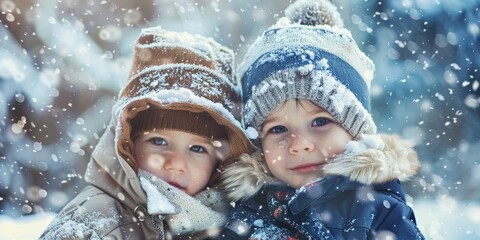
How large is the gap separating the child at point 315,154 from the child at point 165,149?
11 centimetres

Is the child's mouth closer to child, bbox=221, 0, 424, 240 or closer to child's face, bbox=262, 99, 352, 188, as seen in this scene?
child, bbox=221, 0, 424, 240

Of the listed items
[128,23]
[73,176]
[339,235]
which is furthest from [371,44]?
[73,176]

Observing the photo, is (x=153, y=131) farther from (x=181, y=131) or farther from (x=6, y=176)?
(x=6, y=176)

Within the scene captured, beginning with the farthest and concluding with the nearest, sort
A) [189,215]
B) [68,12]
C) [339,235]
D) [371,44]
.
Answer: [68,12], [371,44], [189,215], [339,235]

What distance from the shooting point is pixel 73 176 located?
7.03 metres

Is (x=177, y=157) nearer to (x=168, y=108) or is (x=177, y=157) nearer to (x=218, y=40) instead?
(x=168, y=108)

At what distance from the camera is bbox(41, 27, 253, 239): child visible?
7.30ft

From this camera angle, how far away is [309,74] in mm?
2326

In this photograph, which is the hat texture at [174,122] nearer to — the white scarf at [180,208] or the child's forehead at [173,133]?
the child's forehead at [173,133]

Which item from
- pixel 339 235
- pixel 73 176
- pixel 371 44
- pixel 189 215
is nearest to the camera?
pixel 339 235

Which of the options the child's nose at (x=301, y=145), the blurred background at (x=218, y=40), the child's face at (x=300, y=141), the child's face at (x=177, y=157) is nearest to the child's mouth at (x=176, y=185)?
the child's face at (x=177, y=157)

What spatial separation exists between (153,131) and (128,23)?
4.35m

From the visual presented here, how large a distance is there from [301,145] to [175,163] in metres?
0.52

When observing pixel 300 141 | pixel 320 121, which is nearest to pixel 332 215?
pixel 300 141
